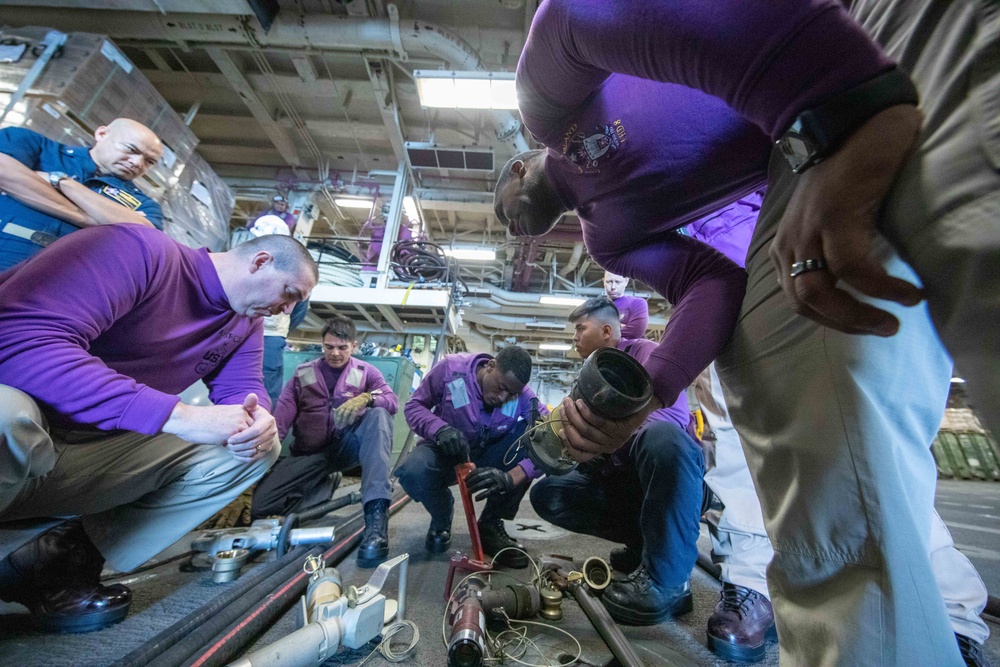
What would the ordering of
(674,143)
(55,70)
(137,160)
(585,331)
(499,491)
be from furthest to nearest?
(55,70) < (585,331) < (499,491) < (137,160) < (674,143)

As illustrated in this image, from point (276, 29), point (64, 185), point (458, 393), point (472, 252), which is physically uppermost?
point (276, 29)

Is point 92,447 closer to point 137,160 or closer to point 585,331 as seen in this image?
point 137,160

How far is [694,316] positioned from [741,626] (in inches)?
32.1

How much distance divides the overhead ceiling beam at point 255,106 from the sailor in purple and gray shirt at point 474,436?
3.97m

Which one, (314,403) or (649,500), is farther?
(314,403)

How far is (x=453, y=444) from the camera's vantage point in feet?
4.99

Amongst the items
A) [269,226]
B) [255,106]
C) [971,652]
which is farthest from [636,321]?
[255,106]

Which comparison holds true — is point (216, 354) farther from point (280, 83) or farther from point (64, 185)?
point (280, 83)

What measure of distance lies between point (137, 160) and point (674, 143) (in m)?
1.79

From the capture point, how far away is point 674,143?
0.53 meters

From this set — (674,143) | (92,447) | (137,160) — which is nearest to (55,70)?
(137,160)

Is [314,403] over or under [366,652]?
over

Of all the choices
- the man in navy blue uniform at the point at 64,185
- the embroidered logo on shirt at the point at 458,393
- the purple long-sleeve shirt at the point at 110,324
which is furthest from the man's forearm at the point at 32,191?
the embroidered logo on shirt at the point at 458,393

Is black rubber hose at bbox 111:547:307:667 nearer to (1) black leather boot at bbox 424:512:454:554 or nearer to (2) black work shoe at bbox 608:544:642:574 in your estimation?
(1) black leather boot at bbox 424:512:454:554
